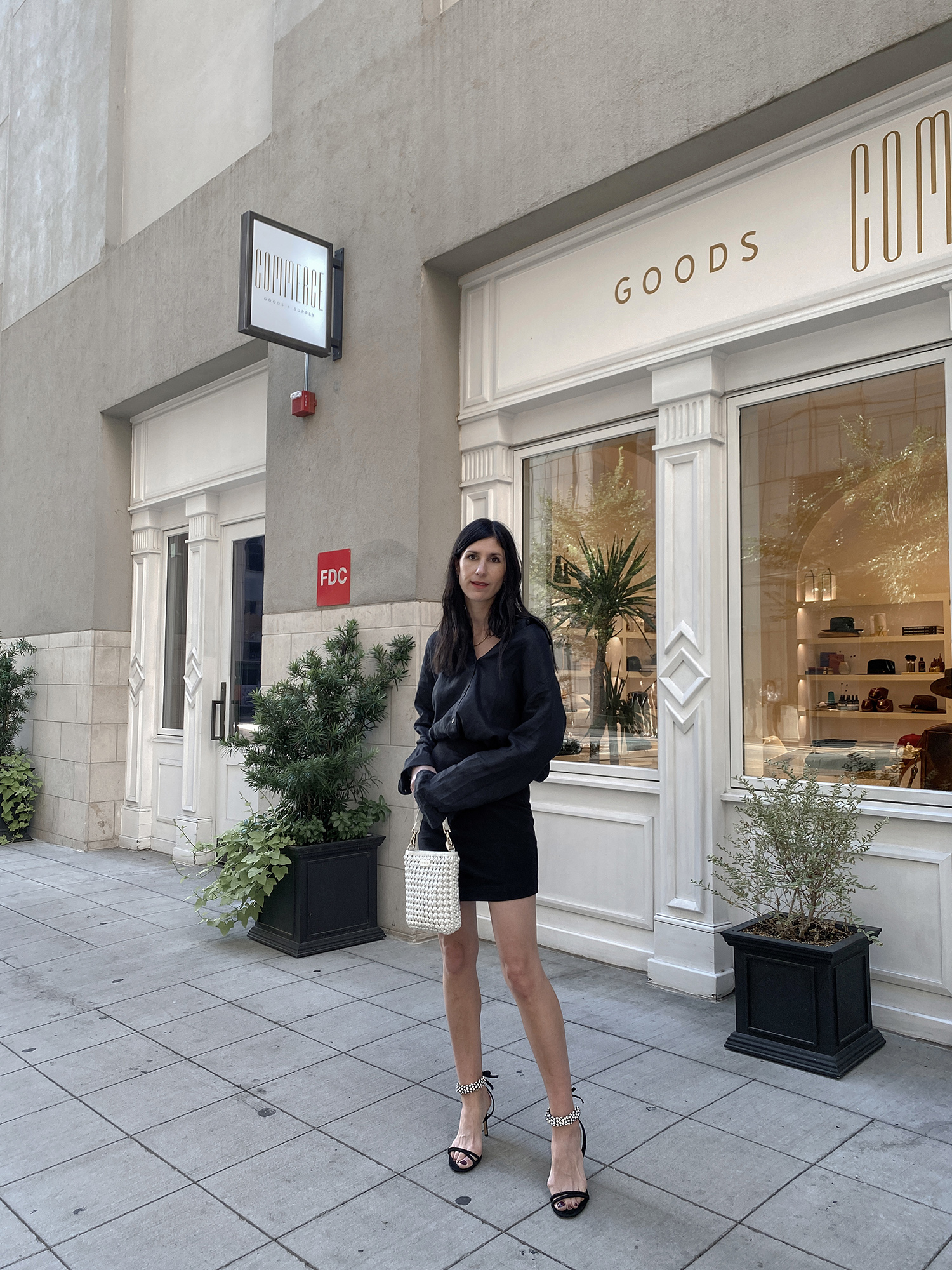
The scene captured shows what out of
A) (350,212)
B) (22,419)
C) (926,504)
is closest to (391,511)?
(350,212)

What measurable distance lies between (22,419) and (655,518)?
7238mm

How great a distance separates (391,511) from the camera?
5.23m

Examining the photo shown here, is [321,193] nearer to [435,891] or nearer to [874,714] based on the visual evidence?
[874,714]

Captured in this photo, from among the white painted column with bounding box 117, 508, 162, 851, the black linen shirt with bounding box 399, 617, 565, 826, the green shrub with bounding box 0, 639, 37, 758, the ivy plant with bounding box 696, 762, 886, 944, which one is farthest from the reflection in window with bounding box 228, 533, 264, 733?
the black linen shirt with bounding box 399, 617, 565, 826

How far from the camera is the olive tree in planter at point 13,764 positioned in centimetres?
839

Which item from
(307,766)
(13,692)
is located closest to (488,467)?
(307,766)

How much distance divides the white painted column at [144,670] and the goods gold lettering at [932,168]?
6.34 metres

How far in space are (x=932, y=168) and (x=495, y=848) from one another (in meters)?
3.01

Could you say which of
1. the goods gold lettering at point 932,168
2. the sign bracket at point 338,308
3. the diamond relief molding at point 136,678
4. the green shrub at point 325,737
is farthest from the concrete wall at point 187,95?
the goods gold lettering at point 932,168

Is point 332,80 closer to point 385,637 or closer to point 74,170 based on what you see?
point 385,637

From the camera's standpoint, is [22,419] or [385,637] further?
[22,419]

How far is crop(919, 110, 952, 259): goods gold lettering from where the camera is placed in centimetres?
345

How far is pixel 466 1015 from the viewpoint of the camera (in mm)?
2662

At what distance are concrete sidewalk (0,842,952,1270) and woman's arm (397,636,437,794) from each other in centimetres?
109
